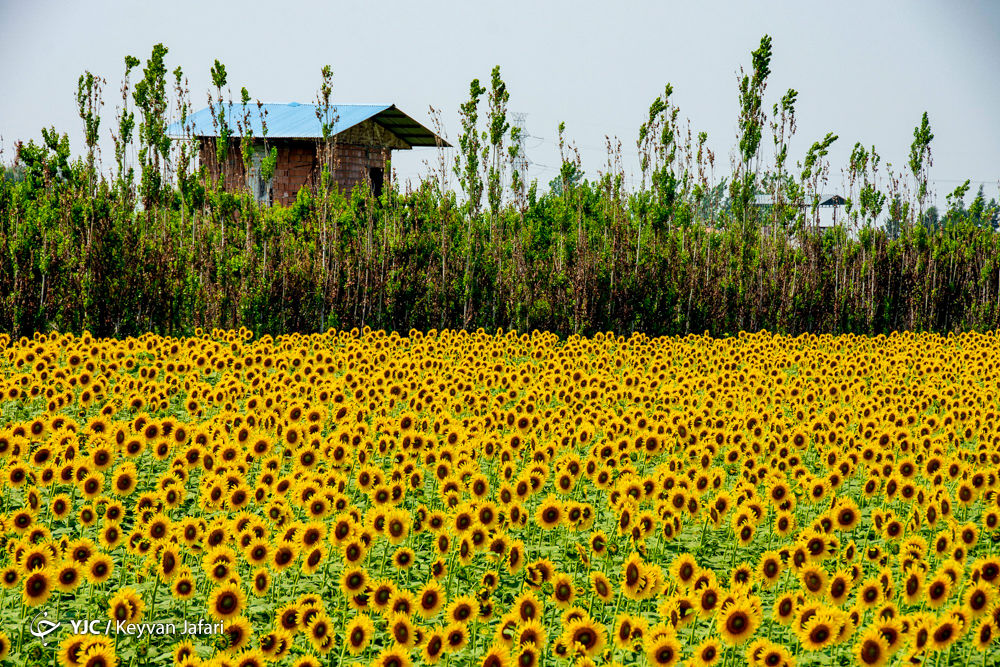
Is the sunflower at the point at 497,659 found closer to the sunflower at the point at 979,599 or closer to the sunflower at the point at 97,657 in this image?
the sunflower at the point at 97,657

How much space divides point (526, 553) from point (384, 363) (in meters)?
4.10

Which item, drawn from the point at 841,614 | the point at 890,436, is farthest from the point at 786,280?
the point at 841,614

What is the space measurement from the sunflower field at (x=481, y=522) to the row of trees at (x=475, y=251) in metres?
2.89

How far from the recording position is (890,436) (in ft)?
19.1

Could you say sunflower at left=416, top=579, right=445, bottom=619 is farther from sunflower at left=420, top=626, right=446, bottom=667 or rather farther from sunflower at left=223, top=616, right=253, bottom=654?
sunflower at left=223, top=616, right=253, bottom=654

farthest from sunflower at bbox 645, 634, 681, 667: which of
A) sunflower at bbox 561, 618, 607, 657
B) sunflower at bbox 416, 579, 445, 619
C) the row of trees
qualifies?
the row of trees

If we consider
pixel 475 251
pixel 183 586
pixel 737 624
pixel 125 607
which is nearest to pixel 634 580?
pixel 737 624

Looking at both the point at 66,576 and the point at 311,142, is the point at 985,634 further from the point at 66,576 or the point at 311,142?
the point at 311,142

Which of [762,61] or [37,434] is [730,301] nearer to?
[762,61]

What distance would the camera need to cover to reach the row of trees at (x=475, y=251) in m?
10.9

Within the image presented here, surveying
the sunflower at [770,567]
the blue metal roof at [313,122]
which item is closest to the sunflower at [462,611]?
the sunflower at [770,567]

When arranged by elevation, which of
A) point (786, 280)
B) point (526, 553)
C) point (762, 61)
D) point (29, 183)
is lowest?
point (526, 553)

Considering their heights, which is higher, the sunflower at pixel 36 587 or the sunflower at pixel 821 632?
the sunflower at pixel 36 587

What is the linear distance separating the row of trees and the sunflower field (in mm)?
2892
